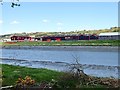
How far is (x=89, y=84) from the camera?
1598 cm

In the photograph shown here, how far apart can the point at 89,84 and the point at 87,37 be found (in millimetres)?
134847

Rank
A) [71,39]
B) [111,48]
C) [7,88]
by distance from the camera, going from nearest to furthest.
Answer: [7,88]
[111,48]
[71,39]

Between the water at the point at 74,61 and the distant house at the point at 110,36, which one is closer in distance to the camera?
the water at the point at 74,61

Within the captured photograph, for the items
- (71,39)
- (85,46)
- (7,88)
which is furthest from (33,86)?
(71,39)

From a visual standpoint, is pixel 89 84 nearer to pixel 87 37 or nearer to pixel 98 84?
pixel 98 84

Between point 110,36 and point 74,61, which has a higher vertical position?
point 74,61

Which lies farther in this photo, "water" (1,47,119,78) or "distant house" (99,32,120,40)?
"distant house" (99,32,120,40)

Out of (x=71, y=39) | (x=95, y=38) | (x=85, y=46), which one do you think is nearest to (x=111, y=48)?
(x=85, y=46)

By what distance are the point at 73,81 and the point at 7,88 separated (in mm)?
2870

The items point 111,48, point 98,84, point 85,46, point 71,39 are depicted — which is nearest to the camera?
point 98,84

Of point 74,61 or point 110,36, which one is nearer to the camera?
point 74,61

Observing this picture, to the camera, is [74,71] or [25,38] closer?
[74,71]

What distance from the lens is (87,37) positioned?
493 feet

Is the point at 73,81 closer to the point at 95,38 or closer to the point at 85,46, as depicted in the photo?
the point at 85,46
